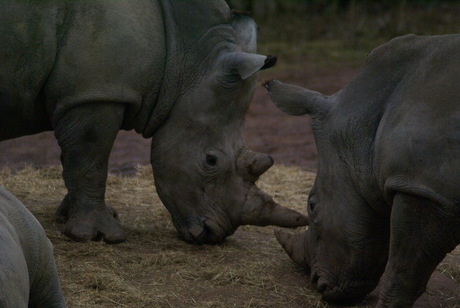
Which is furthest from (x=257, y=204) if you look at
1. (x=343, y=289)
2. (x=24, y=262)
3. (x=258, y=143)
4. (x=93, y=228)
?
(x=258, y=143)

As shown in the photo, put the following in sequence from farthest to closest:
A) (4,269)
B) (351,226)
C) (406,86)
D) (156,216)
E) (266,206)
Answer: (156,216), (266,206), (351,226), (406,86), (4,269)

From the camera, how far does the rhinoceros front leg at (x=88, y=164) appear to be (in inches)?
265

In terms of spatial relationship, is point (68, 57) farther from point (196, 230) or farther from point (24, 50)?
point (196, 230)

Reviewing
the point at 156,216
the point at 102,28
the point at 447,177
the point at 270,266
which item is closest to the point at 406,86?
the point at 447,177

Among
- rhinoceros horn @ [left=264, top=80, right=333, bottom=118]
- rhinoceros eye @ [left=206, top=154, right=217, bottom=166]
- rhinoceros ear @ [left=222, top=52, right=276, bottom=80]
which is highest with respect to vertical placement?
rhinoceros horn @ [left=264, top=80, right=333, bottom=118]

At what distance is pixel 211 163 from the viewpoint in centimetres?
701

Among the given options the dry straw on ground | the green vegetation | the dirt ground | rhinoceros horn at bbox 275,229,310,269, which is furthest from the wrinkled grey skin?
the green vegetation

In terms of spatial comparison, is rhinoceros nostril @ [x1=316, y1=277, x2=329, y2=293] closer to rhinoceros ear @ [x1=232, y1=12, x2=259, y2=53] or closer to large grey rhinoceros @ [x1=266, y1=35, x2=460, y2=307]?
large grey rhinoceros @ [x1=266, y1=35, x2=460, y2=307]

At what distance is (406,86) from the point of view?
5.14 m

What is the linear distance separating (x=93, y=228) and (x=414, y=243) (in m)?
2.62

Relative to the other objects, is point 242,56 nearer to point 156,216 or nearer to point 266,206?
point 266,206

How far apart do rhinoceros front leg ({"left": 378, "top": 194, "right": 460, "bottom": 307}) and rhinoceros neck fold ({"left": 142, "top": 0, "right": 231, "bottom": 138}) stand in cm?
236

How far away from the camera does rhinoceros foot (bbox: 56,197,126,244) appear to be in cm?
686

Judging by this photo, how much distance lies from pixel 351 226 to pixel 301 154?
588 cm
